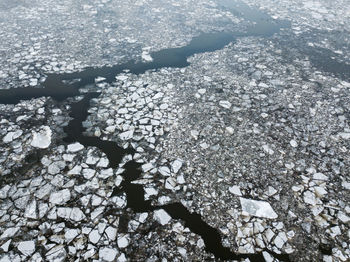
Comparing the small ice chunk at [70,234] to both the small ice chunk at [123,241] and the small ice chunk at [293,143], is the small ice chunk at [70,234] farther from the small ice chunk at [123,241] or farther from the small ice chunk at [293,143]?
the small ice chunk at [293,143]

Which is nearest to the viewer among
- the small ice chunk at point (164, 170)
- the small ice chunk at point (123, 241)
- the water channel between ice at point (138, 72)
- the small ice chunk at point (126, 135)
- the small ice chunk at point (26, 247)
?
the small ice chunk at point (26, 247)

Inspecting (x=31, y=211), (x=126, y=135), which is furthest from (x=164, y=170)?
(x=31, y=211)

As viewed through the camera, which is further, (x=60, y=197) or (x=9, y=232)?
(x=60, y=197)

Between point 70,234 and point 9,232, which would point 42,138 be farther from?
point 70,234

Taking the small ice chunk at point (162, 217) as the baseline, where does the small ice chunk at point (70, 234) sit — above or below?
above

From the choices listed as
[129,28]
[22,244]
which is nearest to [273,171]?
[22,244]

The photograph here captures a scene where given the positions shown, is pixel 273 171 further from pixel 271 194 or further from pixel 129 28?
pixel 129 28

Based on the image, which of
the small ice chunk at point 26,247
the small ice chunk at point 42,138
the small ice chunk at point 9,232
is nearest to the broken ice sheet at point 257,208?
the small ice chunk at point 26,247
